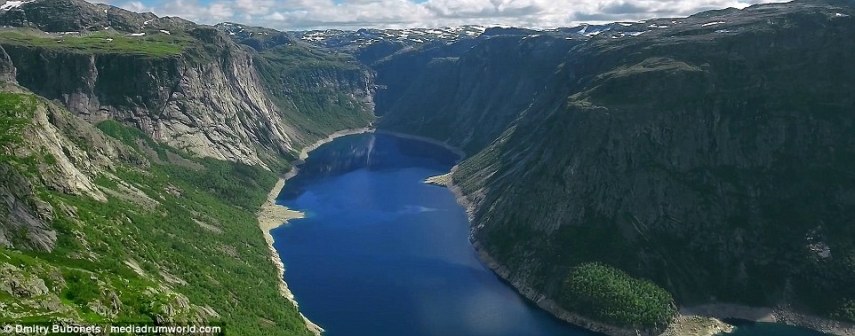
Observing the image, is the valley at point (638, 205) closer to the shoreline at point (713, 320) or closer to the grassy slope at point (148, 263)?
the shoreline at point (713, 320)

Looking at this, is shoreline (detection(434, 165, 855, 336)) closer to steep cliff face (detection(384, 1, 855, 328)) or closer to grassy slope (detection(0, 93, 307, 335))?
steep cliff face (detection(384, 1, 855, 328))

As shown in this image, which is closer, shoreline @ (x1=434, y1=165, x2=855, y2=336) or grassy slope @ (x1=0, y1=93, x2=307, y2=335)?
grassy slope @ (x1=0, y1=93, x2=307, y2=335)

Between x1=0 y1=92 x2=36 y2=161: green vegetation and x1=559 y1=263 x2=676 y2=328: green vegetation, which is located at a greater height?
x1=0 y1=92 x2=36 y2=161: green vegetation

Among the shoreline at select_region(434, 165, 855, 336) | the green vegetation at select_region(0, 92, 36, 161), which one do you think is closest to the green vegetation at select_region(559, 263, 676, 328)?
the shoreline at select_region(434, 165, 855, 336)

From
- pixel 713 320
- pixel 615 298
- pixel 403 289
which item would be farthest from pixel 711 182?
pixel 403 289

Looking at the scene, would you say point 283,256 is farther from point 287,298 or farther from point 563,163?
point 563,163

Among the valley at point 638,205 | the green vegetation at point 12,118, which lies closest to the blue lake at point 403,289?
the valley at point 638,205

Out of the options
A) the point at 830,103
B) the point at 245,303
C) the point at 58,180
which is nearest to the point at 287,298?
the point at 245,303
